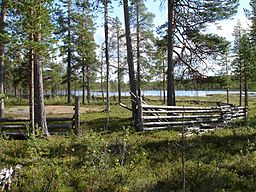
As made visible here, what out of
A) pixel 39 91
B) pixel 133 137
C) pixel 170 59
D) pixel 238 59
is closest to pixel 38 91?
pixel 39 91

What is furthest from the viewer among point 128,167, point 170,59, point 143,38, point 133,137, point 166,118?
point 143,38

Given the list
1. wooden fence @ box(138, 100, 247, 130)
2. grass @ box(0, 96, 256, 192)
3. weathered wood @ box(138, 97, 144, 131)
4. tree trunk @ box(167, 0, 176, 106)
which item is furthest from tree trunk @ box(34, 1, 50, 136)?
tree trunk @ box(167, 0, 176, 106)

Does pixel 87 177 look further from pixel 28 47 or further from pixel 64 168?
pixel 28 47

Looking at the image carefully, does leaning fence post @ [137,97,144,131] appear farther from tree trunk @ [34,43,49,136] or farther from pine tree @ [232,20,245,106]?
pine tree @ [232,20,245,106]

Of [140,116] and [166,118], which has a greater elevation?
[140,116]

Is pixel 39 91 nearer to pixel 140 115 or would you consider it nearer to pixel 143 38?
pixel 140 115

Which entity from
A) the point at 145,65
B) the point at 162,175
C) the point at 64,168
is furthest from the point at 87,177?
the point at 145,65

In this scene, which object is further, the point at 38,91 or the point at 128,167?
the point at 38,91

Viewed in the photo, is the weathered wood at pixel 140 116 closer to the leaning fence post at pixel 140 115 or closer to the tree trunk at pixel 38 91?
the leaning fence post at pixel 140 115

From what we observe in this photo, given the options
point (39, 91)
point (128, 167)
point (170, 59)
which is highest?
point (170, 59)

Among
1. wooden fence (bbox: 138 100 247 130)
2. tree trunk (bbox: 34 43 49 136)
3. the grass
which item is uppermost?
tree trunk (bbox: 34 43 49 136)

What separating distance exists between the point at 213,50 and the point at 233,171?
12102 mm

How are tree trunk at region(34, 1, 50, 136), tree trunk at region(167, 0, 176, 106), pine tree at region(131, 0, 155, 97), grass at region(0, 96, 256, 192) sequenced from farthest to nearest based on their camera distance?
pine tree at region(131, 0, 155, 97) < tree trunk at region(167, 0, 176, 106) < tree trunk at region(34, 1, 50, 136) < grass at region(0, 96, 256, 192)

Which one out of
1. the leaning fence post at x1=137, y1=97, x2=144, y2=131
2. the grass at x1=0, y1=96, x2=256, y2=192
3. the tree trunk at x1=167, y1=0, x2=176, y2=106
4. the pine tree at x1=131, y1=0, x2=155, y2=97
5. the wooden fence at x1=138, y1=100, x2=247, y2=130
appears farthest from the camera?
the pine tree at x1=131, y1=0, x2=155, y2=97
